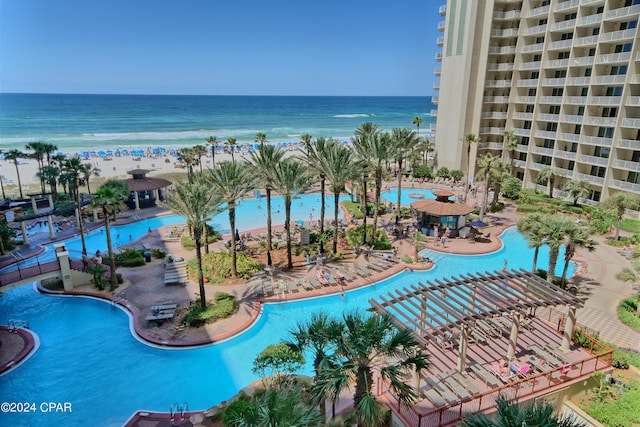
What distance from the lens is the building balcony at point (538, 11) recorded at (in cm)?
4725

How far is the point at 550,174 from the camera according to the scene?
45.5 meters

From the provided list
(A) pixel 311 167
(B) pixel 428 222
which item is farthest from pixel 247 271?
(B) pixel 428 222

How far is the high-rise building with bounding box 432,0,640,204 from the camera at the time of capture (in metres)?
40.1

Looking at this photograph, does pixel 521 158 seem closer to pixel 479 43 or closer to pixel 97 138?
pixel 479 43

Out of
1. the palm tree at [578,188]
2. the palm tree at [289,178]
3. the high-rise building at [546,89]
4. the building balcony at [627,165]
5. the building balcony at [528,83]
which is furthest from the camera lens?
the building balcony at [528,83]

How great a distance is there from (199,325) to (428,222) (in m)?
22.2

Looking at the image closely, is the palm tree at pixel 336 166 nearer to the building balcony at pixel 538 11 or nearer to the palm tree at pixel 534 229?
the palm tree at pixel 534 229

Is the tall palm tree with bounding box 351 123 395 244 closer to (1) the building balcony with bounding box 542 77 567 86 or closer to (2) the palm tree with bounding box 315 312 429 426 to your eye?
(2) the palm tree with bounding box 315 312 429 426

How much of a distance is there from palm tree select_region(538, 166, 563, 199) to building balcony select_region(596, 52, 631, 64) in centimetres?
1184

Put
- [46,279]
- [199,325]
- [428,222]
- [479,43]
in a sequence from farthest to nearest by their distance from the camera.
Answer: [479,43], [428,222], [46,279], [199,325]

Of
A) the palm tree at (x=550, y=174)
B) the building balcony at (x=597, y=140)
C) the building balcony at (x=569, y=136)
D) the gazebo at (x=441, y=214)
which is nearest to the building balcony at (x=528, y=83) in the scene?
the building balcony at (x=569, y=136)

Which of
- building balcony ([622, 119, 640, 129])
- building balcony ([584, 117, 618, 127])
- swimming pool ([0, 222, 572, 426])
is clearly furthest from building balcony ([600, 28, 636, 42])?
swimming pool ([0, 222, 572, 426])

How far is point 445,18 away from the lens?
5716 centimetres

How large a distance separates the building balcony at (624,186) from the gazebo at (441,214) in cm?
1765
